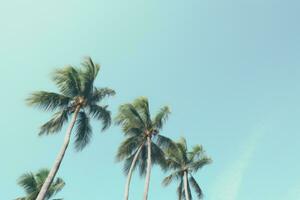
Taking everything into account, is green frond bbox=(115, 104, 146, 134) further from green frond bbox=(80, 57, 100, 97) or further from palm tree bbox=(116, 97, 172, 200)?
green frond bbox=(80, 57, 100, 97)

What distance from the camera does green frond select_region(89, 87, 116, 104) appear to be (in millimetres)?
24087

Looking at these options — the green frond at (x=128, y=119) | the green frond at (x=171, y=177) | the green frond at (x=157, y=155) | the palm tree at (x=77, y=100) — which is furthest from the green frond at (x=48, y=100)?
the green frond at (x=171, y=177)

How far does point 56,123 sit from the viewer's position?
23062mm

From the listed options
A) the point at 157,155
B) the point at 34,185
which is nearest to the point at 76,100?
the point at 157,155

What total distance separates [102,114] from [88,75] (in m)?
3.25

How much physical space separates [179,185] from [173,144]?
23.7 ft

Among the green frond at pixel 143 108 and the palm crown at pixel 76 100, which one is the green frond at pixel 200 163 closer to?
the green frond at pixel 143 108

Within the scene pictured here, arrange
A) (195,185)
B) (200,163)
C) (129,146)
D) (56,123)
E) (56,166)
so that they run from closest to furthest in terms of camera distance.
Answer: (56,166) → (56,123) → (129,146) → (200,163) → (195,185)

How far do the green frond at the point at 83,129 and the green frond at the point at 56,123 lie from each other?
1114mm

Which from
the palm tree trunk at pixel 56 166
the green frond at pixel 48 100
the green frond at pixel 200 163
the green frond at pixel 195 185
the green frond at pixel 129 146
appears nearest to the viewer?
the palm tree trunk at pixel 56 166

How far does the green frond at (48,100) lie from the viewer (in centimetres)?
2280

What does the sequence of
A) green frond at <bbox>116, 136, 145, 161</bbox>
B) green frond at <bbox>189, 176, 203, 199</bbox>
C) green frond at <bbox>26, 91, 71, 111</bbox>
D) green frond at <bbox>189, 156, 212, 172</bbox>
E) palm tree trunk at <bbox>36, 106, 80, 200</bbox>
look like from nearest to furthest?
palm tree trunk at <bbox>36, 106, 80, 200</bbox> → green frond at <bbox>26, 91, 71, 111</bbox> → green frond at <bbox>116, 136, 145, 161</bbox> → green frond at <bbox>189, 156, 212, 172</bbox> → green frond at <bbox>189, 176, 203, 199</bbox>

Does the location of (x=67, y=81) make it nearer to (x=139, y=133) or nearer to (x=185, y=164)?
(x=139, y=133)

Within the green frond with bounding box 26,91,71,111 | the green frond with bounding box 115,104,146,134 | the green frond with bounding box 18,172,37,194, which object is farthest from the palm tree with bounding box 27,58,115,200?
the green frond with bounding box 18,172,37,194
